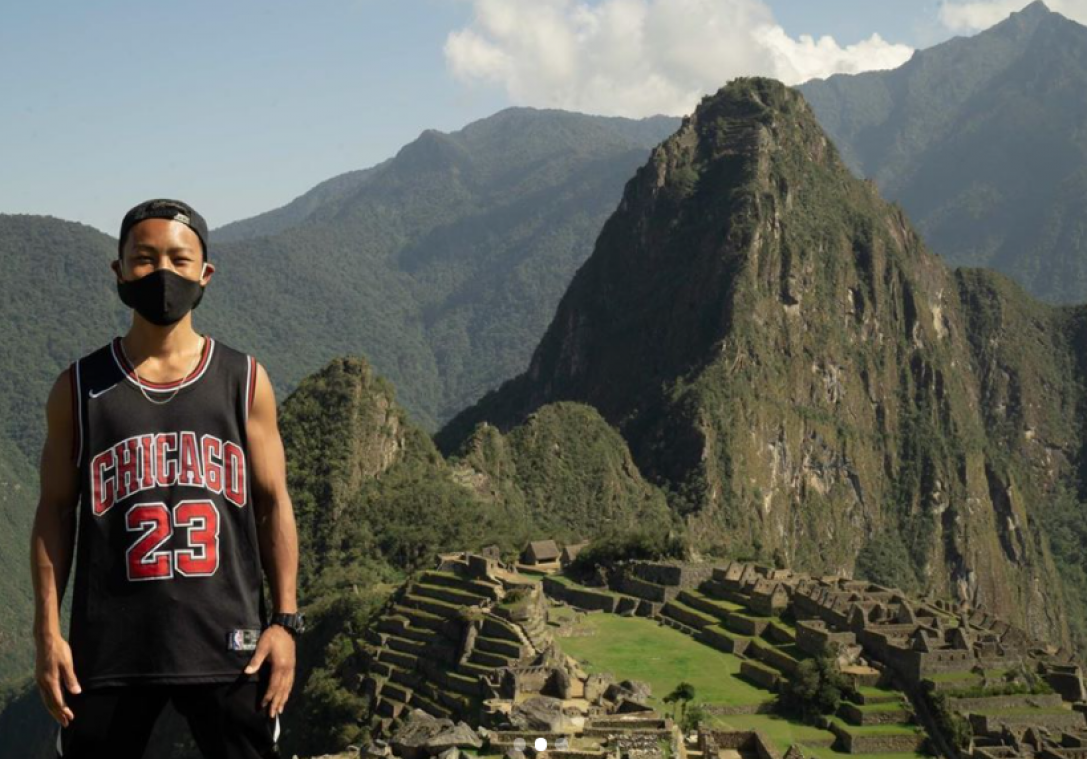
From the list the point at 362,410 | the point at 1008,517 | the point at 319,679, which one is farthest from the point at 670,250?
the point at 319,679

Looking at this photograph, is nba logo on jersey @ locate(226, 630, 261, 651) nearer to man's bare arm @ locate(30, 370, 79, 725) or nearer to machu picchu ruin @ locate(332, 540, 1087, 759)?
man's bare arm @ locate(30, 370, 79, 725)

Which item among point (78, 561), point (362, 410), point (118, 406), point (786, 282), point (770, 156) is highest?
point (770, 156)

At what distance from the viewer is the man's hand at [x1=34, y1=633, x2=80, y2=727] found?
6758mm

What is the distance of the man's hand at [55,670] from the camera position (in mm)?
6758

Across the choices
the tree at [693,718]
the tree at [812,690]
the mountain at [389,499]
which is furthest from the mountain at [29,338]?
the tree at [693,718]

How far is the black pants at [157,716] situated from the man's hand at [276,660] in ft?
0.16

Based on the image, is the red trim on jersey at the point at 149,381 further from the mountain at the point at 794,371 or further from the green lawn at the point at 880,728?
the mountain at the point at 794,371

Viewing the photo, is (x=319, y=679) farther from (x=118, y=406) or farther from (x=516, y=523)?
(x=118, y=406)

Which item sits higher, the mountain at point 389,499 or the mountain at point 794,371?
the mountain at point 794,371

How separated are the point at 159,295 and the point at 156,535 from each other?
1.07 meters

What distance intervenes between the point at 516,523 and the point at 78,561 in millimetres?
69288

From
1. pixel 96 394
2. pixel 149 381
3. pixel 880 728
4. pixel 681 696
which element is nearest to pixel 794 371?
pixel 880 728

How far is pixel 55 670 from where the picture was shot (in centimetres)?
677

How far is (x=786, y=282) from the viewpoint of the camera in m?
122
